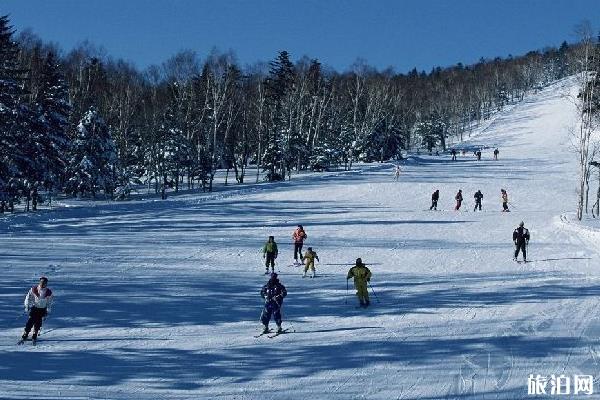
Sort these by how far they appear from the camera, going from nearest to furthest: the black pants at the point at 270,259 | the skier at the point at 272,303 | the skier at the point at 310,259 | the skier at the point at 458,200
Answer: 1. the skier at the point at 272,303
2. the skier at the point at 310,259
3. the black pants at the point at 270,259
4. the skier at the point at 458,200

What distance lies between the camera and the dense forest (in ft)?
116

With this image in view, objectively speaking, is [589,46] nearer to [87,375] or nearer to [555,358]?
[555,358]

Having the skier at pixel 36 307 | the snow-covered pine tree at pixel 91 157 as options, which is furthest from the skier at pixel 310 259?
the snow-covered pine tree at pixel 91 157

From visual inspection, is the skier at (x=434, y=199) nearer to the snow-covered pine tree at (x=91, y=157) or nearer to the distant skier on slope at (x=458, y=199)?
the distant skier on slope at (x=458, y=199)

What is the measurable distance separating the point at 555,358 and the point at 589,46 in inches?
1151

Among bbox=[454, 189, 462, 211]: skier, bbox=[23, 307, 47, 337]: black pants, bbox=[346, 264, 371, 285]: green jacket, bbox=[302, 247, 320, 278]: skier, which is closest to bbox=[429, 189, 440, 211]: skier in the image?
bbox=[454, 189, 462, 211]: skier

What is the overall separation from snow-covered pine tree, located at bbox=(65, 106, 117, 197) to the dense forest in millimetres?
74

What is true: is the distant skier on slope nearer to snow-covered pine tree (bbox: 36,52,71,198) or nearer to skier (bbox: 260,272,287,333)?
snow-covered pine tree (bbox: 36,52,71,198)

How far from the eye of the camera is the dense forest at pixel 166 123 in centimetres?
3550

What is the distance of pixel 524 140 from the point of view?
102 metres

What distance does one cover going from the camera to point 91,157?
43.2m

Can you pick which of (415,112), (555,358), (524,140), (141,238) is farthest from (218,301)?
(415,112)

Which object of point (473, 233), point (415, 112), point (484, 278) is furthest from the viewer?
point (415, 112)

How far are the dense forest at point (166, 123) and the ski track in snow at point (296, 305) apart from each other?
764 centimetres
